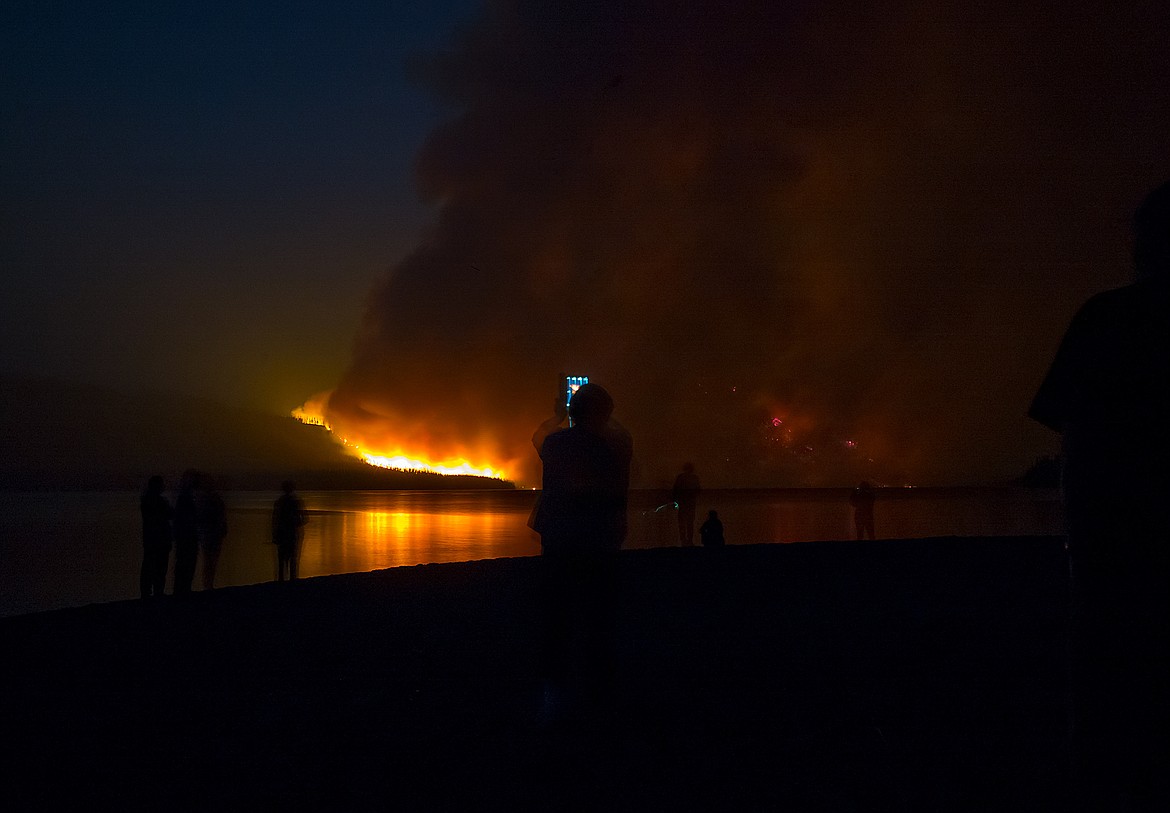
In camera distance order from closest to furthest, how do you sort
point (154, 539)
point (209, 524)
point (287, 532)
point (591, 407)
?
1. point (591, 407)
2. point (154, 539)
3. point (209, 524)
4. point (287, 532)

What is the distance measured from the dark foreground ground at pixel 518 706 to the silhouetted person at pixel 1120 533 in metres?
1.91

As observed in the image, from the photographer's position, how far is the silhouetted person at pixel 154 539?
35.1 ft

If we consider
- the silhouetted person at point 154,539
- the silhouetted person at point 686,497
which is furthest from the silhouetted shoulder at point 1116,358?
the silhouetted person at point 686,497

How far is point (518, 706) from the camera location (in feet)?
16.9

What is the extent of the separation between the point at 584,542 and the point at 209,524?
8647 millimetres

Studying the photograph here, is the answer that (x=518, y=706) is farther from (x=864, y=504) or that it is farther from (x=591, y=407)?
(x=864, y=504)

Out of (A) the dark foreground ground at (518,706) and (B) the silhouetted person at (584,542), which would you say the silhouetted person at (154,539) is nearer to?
(A) the dark foreground ground at (518,706)

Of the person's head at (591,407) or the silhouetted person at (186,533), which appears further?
the silhouetted person at (186,533)

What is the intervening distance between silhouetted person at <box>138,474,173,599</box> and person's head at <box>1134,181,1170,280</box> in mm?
10777

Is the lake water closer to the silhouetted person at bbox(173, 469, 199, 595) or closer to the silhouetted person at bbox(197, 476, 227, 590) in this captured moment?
the silhouetted person at bbox(197, 476, 227, 590)

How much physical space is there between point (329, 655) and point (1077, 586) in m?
5.70

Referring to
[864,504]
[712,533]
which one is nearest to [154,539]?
[712,533]

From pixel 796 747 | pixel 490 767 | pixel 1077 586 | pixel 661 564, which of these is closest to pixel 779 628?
pixel 796 747

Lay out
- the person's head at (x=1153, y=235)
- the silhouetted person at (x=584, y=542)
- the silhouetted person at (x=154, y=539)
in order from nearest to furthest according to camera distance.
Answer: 1. the person's head at (x=1153, y=235)
2. the silhouetted person at (x=584, y=542)
3. the silhouetted person at (x=154, y=539)
